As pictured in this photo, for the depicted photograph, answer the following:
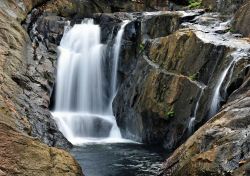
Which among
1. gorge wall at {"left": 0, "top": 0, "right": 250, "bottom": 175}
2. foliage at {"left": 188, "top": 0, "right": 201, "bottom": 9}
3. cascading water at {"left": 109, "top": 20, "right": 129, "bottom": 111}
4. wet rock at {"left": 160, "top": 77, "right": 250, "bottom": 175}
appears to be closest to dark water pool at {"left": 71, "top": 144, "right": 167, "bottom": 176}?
gorge wall at {"left": 0, "top": 0, "right": 250, "bottom": 175}

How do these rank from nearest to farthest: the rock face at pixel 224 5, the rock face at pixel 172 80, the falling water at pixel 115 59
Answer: the rock face at pixel 172 80 < the rock face at pixel 224 5 < the falling water at pixel 115 59

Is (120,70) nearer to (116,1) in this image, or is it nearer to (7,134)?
(116,1)

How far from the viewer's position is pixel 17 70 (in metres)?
18.1

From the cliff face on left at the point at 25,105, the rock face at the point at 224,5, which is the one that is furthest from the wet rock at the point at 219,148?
the rock face at the point at 224,5

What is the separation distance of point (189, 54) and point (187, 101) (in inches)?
89.8

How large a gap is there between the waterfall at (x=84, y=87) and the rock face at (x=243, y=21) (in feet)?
21.3

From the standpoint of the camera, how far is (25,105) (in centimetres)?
1612

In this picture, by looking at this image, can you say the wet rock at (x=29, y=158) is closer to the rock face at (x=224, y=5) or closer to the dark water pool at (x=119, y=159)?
the dark water pool at (x=119, y=159)

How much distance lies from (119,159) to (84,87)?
8.24 meters

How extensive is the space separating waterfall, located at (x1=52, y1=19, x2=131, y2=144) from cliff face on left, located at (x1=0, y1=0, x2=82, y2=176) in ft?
3.88

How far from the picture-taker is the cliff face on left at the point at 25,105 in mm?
9578

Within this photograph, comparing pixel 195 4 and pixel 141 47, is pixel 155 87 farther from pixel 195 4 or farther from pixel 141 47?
pixel 195 4

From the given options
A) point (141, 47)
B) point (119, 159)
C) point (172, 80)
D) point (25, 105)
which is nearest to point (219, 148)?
point (119, 159)

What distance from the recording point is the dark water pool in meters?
13.8
